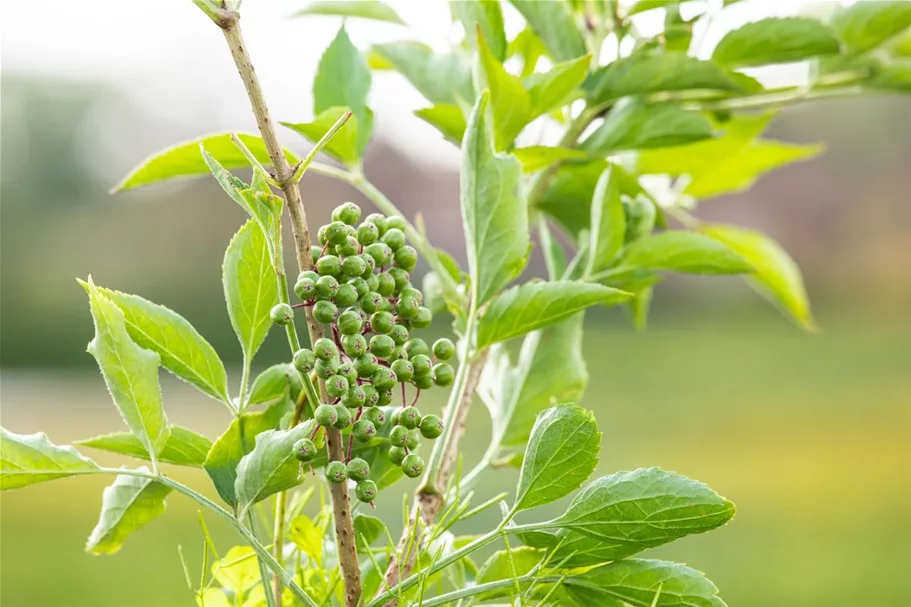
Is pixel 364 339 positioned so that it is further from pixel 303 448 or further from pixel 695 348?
pixel 695 348

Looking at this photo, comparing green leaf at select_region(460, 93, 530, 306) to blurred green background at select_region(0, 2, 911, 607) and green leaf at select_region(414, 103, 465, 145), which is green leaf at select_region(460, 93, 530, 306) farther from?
blurred green background at select_region(0, 2, 911, 607)

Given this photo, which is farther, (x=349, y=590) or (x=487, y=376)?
(x=487, y=376)

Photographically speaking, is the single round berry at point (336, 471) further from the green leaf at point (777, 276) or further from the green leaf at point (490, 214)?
the green leaf at point (777, 276)

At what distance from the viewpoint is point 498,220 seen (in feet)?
0.83

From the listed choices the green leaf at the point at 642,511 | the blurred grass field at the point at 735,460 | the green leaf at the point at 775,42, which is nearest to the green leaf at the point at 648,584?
the green leaf at the point at 642,511

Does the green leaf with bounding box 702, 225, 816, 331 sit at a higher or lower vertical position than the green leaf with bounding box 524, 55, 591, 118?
lower

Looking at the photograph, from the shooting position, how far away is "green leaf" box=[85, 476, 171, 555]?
233mm

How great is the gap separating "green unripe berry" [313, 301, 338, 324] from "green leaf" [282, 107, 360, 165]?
0.25 feet

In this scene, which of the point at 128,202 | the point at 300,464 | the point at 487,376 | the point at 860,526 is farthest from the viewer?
the point at 128,202

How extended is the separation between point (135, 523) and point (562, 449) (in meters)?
0.11

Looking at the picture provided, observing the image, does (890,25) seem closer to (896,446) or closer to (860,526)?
(860,526)

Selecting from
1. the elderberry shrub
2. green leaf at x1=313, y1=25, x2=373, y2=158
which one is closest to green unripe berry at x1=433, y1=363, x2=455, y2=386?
the elderberry shrub

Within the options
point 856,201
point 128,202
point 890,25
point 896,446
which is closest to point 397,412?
point 890,25

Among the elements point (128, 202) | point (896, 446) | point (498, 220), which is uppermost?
point (498, 220)
